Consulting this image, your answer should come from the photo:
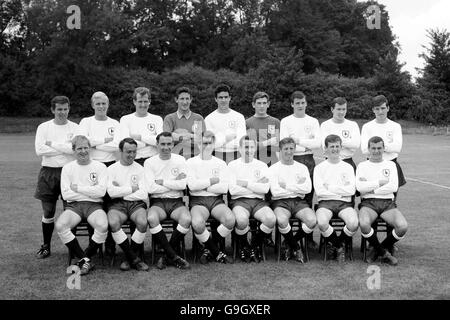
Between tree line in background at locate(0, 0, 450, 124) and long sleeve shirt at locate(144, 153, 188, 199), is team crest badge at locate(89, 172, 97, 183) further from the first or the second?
tree line in background at locate(0, 0, 450, 124)

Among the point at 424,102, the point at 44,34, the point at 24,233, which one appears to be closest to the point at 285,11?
the point at 424,102

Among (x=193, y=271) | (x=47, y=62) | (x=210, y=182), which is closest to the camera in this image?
(x=193, y=271)

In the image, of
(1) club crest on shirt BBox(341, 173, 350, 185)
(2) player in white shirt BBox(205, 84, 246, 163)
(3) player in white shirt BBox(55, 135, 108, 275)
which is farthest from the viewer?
(2) player in white shirt BBox(205, 84, 246, 163)

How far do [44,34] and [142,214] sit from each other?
40.1 meters

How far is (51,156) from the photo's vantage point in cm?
714

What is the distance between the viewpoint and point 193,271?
6.32m

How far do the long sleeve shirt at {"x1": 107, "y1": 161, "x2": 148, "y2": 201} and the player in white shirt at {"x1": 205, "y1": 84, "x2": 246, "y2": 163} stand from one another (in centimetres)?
129

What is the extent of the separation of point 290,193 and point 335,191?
1.80 ft

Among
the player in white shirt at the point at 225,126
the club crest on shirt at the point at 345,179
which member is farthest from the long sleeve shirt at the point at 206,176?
the club crest on shirt at the point at 345,179

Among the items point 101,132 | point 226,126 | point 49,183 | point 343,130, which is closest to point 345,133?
point 343,130

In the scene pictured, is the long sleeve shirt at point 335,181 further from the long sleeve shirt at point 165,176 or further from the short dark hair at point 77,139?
the short dark hair at point 77,139

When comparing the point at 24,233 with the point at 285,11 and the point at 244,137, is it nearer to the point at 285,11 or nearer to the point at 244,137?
the point at 244,137

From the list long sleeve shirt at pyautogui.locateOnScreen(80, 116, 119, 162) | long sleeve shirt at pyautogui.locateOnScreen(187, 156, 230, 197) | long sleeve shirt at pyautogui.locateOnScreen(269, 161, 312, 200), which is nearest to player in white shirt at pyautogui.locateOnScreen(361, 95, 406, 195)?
long sleeve shirt at pyautogui.locateOnScreen(269, 161, 312, 200)

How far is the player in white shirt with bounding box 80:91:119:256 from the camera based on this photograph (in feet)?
23.0
